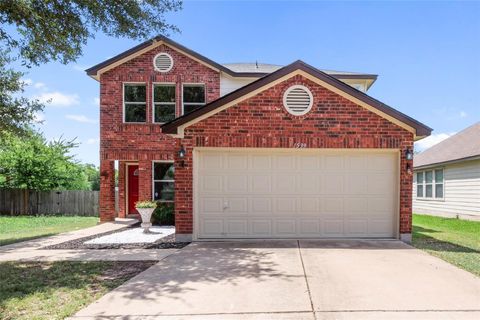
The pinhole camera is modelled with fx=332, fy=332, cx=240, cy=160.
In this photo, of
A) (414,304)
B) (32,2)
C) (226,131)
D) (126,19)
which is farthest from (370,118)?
(32,2)

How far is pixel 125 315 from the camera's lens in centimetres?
417

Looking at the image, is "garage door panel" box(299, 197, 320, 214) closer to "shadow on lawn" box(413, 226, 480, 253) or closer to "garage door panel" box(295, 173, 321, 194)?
"garage door panel" box(295, 173, 321, 194)

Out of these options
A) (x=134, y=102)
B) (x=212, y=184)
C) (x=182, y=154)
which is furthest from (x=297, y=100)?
(x=134, y=102)

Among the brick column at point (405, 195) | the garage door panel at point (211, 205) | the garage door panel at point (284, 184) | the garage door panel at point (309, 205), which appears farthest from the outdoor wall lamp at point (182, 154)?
the brick column at point (405, 195)

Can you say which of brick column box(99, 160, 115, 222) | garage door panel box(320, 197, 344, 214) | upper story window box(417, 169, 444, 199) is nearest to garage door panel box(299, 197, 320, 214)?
garage door panel box(320, 197, 344, 214)

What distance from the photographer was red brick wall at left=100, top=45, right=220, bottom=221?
13305 mm

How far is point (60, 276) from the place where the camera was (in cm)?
588

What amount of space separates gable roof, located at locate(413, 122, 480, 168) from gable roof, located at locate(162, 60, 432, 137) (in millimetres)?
7774

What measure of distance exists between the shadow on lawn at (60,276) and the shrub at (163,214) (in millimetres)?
5871

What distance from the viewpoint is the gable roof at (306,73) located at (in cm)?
852

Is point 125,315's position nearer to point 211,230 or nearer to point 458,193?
point 211,230

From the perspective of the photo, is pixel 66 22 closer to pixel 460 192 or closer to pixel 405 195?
pixel 405 195

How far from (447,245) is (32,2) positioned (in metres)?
11.5

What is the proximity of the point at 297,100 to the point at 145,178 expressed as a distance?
7.39m
